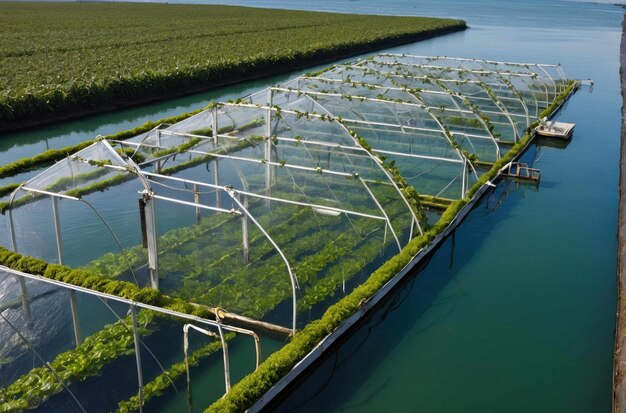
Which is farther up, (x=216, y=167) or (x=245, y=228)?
(x=216, y=167)

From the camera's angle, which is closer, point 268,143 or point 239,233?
point 239,233

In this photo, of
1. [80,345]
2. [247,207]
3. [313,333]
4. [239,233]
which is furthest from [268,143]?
[80,345]

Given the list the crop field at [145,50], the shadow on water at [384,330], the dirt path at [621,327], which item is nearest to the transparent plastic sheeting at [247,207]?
the shadow on water at [384,330]

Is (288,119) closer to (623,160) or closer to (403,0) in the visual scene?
(623,160)

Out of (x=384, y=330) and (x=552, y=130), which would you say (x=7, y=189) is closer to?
(x=384, y=330)

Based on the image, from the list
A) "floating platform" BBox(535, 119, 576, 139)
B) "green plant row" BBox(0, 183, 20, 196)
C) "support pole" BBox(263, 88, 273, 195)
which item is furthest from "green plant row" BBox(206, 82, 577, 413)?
"floating platform" BBox(535, 119, 576, 139)

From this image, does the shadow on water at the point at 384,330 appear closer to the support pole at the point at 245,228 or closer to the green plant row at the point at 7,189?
the support pole at the point at 245,228
